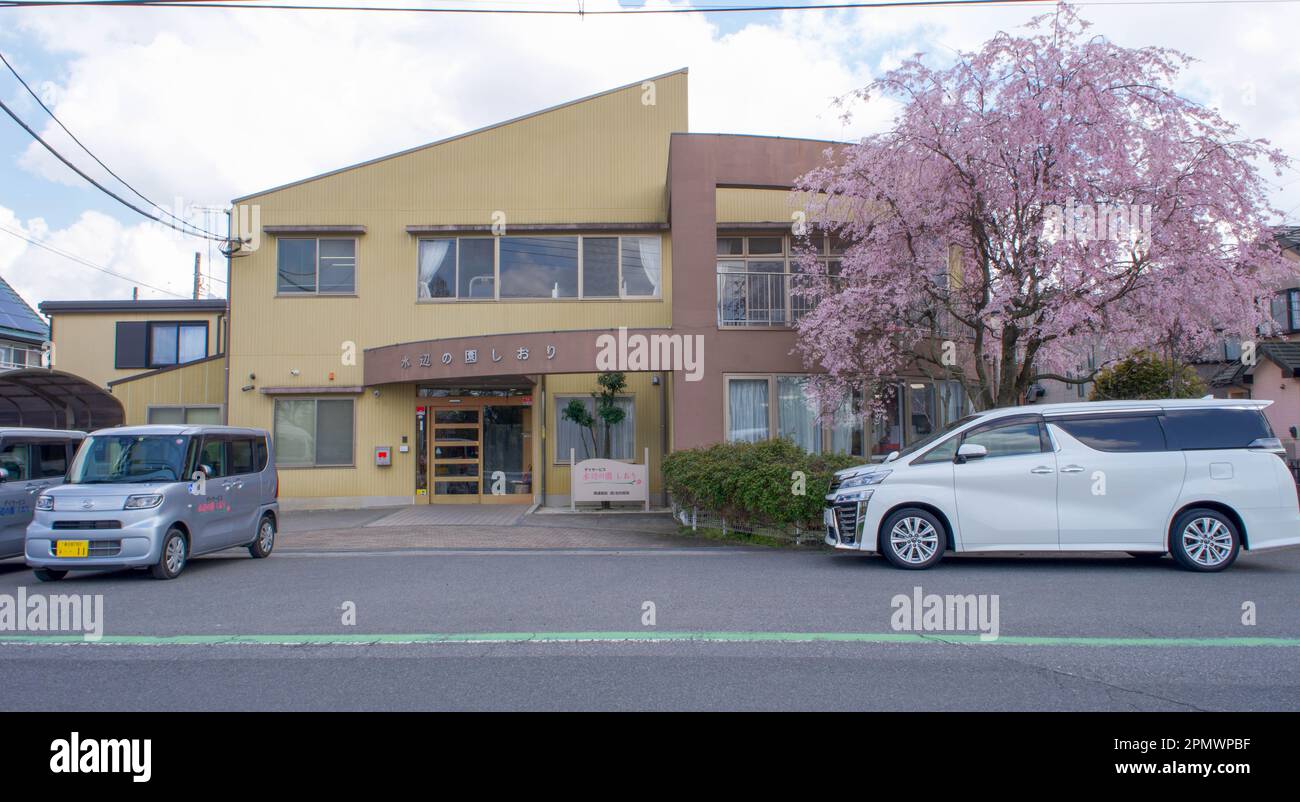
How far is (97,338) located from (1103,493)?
77.8ft

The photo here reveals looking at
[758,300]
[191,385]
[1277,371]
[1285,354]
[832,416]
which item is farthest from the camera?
[1277,371]

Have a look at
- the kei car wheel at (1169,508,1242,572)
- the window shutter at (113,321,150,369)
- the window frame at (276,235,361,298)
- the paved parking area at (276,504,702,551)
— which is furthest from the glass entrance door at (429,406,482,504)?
the kei car wheel at (1169,508,1242,572)

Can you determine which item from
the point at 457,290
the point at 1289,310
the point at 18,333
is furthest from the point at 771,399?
the point at 18,333

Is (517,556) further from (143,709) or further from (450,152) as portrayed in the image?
(450,152)

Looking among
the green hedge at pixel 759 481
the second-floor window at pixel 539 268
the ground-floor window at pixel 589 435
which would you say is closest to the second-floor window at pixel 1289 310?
the second-floor window at pixel 539 268

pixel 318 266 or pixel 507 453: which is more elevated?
pixel 318 266

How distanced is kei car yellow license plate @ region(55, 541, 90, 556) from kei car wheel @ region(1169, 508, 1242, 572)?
12096 millimetres

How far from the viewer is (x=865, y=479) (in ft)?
32.9

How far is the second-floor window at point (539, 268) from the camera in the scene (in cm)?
1906

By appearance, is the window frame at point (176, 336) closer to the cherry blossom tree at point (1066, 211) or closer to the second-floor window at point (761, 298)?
the second-floor window at point (761, 298)

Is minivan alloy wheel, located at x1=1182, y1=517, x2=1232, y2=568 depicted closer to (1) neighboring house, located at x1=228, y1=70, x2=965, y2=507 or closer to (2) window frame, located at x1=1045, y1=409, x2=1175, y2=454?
(2) window frame, located at x1=1045, y1=409, x2=1175, y2=454

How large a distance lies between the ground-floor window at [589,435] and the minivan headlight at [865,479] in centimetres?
893

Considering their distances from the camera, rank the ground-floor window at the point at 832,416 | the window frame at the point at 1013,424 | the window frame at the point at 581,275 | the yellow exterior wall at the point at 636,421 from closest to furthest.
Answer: the window frame at the point at 1013,424 → the ground-floor window at the point at 832,416 → the yellow exterior wall at the point at 636,421 → the window frame at the point at 581,275

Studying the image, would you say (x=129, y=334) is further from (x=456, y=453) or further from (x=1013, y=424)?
(x=1013, y=424)
